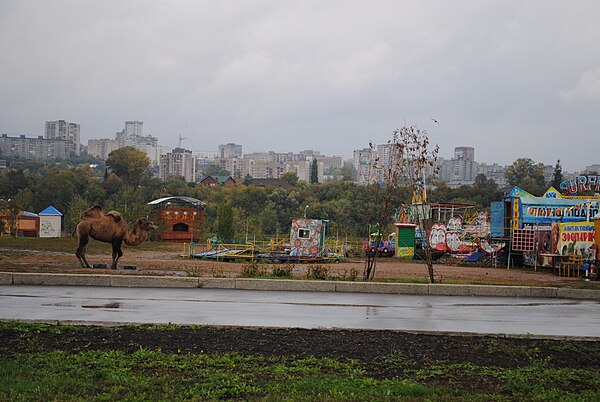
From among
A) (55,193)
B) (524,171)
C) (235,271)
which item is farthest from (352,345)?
(524,171)

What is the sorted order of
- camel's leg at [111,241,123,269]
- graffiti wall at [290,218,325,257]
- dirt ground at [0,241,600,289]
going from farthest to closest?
graffiti wall at [290,218,325,257], camel's leg at [111,241,123,269], dirt ground at [0,241,600,289]

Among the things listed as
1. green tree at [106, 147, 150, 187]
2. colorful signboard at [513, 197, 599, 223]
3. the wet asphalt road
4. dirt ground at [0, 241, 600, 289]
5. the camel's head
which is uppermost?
green tree at [106, 147, 150, 187]

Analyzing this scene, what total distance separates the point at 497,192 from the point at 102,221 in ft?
275

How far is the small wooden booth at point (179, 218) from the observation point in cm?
7506

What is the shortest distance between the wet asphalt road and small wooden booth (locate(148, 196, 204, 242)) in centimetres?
5588

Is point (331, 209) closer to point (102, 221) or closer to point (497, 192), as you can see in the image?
point (497, 192)

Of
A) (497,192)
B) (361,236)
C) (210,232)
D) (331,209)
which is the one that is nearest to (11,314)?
(210,232)

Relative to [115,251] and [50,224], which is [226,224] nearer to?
[50,224]

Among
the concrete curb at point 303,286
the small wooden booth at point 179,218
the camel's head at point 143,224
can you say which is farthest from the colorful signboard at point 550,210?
the small wooden booth at point 179,218

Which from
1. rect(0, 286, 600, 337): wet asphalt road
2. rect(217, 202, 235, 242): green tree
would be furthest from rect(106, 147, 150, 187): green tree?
rect(0, 286, 600, 337): wet asphalt road

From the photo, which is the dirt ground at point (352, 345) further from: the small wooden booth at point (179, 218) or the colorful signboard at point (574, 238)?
the small wooden booth at point (179, 218)

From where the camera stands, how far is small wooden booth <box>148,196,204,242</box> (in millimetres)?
75062

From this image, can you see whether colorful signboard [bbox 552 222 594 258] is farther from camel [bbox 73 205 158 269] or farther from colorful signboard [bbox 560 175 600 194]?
camel [bbox 73 205 158 269]

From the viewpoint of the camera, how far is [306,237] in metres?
46.3
